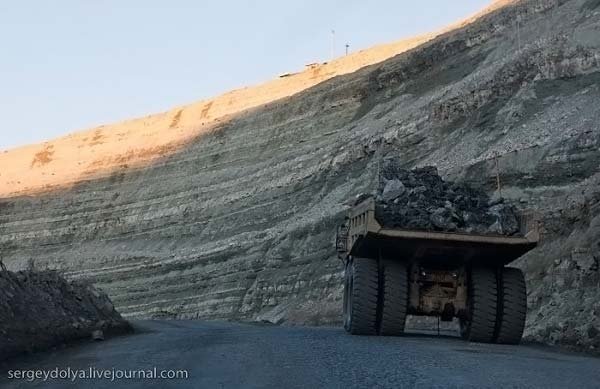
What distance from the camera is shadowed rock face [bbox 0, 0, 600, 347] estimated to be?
2283 centimetres

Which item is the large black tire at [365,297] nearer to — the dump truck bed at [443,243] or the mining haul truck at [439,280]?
the mining haul truck at [439,280]

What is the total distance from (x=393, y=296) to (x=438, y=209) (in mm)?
1438

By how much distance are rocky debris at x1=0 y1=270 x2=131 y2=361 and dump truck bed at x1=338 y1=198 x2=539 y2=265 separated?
4759 mm

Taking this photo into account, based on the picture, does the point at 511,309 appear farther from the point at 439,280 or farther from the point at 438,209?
the point at 438,209

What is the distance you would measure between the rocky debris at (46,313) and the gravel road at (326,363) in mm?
384

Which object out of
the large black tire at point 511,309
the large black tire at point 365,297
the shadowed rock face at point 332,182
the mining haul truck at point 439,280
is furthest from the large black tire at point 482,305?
the shadowed rock face at point 332,182

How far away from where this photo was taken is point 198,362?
357 inches

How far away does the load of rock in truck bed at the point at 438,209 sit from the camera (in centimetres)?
1177

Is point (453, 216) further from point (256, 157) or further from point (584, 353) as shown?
point (256, 157)

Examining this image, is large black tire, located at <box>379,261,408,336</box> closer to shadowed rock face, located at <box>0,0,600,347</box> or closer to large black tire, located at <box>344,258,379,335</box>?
large black tire, located at <box>344,258,379,335</box>

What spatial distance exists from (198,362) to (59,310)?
16.2ft

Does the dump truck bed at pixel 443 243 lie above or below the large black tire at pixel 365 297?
above

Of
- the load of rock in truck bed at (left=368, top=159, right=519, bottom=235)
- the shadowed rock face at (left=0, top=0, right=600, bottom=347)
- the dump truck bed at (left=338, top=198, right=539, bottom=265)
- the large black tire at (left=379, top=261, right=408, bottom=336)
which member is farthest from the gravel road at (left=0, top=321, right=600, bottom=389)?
the shadowed rock face at (left=0, top=0, right=600, bottom=347)

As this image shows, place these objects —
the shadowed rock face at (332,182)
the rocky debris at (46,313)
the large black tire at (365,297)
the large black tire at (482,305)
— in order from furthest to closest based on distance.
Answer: the shadowed rock face at (332,182)
the large black tire at (365,297)
the large black tire at (482,305)
the rocky debris at (46,313)
